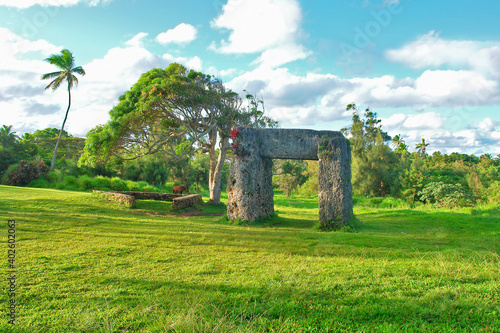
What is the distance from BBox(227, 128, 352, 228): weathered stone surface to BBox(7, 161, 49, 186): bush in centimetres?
1885

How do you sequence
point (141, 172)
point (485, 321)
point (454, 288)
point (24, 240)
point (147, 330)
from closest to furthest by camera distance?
point (147, 330), point (485, 321), point (454, 288), point (24, 240), point (141, 172)

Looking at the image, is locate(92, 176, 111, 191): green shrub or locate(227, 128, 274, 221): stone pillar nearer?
locate(227, 128, 274, 221): stone pillar

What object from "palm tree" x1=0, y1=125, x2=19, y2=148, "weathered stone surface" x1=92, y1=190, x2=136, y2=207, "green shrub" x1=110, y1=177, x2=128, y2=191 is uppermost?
"palm tree" x1=0, y1=125, x2=19, y2=148

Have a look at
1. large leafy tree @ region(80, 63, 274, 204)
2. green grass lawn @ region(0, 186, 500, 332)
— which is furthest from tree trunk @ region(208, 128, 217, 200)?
green grass lawn @ region(0, 186, 500, 332)

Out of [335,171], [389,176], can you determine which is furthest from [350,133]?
[335,171]

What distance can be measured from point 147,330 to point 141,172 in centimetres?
3044

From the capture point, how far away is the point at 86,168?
2809 centimetres

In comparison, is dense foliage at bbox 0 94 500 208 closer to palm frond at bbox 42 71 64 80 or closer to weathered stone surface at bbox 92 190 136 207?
weathered stone surface at bbox 92 190 136 207

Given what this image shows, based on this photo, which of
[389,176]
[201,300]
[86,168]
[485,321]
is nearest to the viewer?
[485,321]

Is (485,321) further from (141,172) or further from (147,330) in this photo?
(141,172)

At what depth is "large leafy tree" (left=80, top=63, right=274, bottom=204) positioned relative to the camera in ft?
51.3

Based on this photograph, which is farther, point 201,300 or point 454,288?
point 454,288

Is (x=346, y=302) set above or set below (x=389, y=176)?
below

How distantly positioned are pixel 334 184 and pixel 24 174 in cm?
2270
